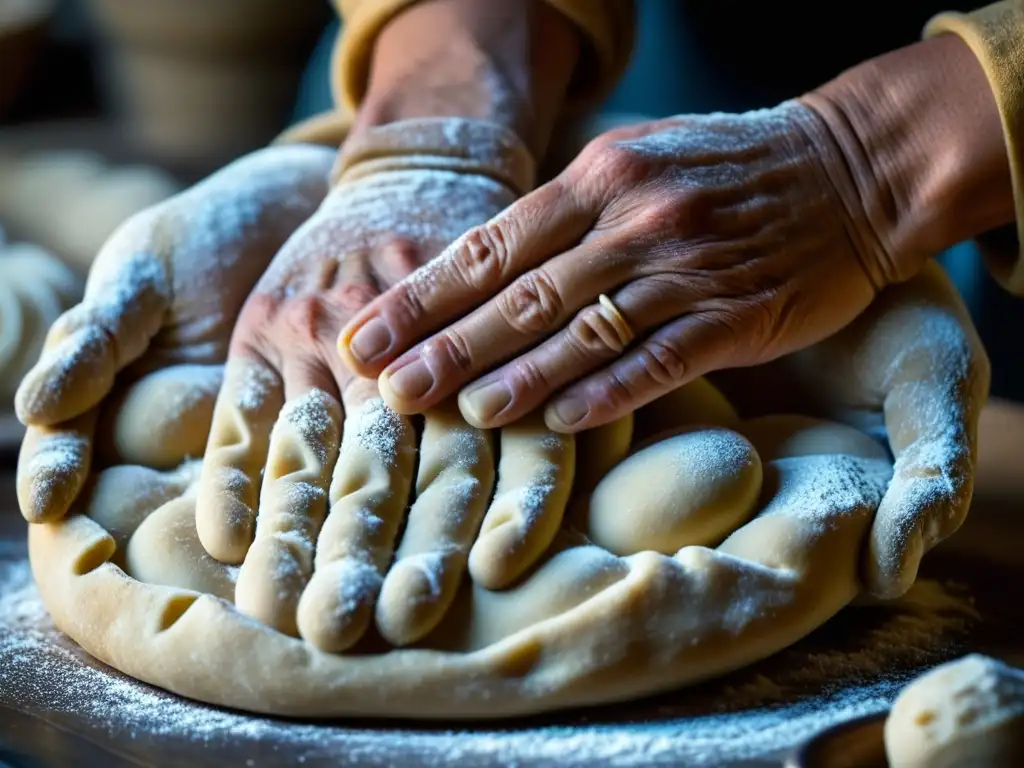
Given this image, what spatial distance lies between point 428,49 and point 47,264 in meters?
1.02

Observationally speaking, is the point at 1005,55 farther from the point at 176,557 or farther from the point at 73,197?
the point at 73,197

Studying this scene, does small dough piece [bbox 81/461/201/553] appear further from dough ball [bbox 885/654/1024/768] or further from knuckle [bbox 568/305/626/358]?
dough ball [bbox 885/654/1024/768]

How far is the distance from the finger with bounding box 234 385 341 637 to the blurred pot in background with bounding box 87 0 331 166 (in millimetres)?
1907

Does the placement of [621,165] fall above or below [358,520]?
above

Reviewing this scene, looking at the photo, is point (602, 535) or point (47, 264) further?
point (47, 264)

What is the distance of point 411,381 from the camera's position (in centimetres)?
109

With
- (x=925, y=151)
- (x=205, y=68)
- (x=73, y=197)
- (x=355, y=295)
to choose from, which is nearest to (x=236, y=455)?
(x=355, y=295)

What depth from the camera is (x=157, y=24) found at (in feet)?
9.14

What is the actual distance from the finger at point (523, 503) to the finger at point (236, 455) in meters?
0.24

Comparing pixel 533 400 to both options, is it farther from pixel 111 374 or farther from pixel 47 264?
pixel 47 264

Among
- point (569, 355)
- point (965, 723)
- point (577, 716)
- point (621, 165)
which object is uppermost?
point (621, 165)

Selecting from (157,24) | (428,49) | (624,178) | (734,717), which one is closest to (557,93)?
(428,49)

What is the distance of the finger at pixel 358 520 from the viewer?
931mm

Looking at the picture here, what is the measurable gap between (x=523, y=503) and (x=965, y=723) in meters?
0.42
